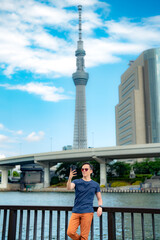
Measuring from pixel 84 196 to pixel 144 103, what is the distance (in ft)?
454

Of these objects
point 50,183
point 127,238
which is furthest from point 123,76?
point 127,238

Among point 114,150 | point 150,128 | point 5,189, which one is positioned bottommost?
point 5,189

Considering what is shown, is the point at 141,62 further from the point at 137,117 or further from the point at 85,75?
the point at 85,75

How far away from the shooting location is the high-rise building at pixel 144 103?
134 metres

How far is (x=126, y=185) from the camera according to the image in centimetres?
7712

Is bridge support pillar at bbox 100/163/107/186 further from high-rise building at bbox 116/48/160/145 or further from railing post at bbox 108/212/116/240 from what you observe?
railing post at bbox 108/212/116/240

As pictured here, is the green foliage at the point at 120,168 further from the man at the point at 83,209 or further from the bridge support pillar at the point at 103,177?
the man at the point at 83,209

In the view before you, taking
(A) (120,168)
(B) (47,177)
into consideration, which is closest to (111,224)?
(A) (120,168)

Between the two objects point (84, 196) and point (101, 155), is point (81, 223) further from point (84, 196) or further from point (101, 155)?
point (101, 155)

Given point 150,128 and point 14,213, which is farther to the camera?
point 150,128

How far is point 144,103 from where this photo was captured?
461 feet

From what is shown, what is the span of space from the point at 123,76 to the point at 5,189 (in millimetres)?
95339

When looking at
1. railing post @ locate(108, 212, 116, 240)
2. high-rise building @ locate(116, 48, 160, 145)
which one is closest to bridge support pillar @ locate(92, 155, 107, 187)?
high-rise building @ locate(116, 48, 160, 145)

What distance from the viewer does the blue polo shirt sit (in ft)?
19.5
